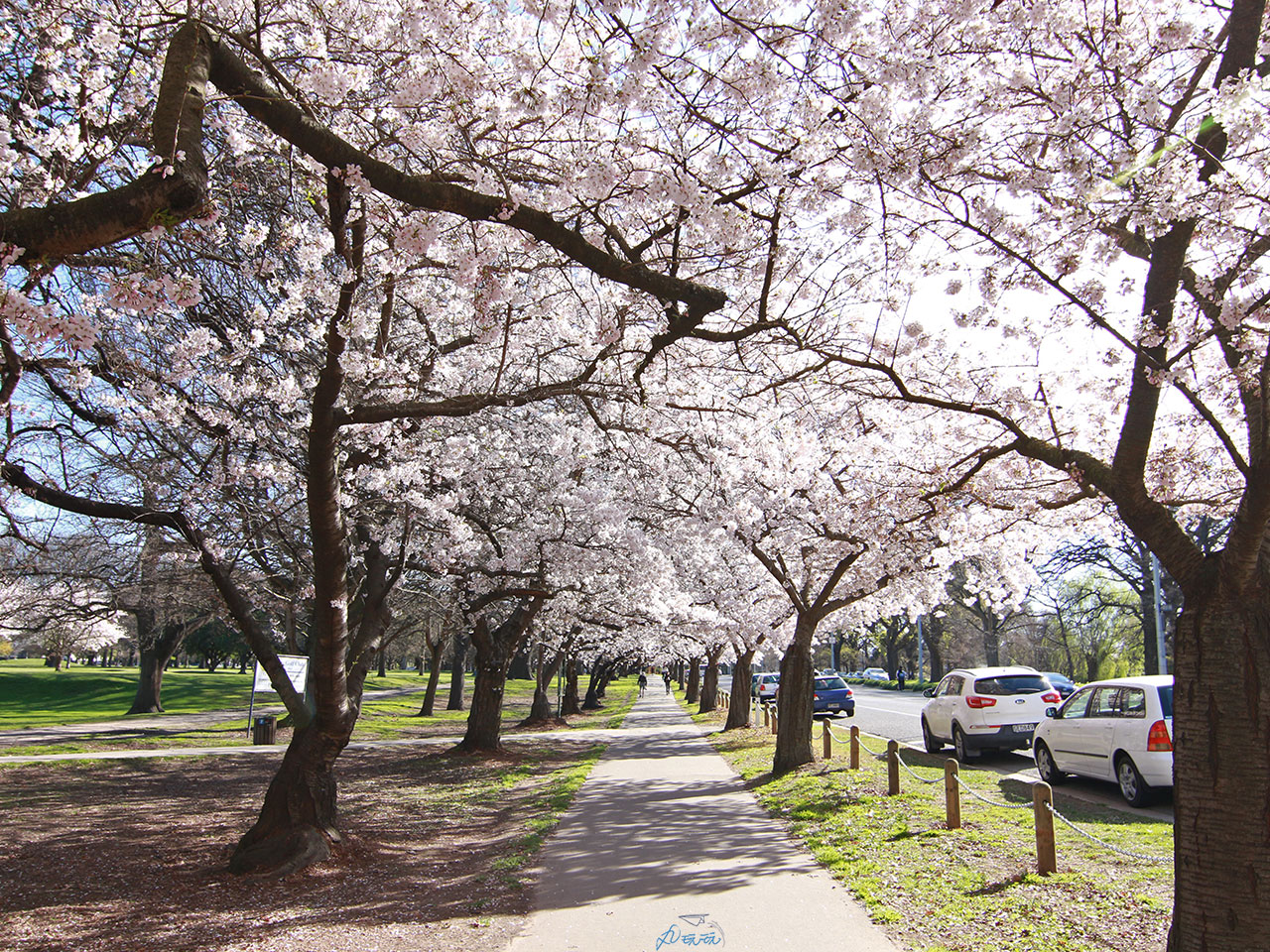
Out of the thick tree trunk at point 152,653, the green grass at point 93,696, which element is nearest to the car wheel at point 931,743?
the thick tree trunk at point 152,653

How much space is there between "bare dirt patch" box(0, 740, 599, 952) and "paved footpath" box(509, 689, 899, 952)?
478 millimetres

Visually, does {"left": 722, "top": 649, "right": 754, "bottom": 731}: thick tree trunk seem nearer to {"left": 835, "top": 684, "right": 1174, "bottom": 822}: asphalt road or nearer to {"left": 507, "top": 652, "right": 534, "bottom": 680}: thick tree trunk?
{"left": 835, "top": 684, "right": 1174, "bottom": 822}: asphalt road

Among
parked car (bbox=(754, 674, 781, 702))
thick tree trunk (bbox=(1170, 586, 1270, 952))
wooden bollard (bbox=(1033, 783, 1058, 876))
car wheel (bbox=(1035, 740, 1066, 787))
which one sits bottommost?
parked car (bbox=(754, 674, 781, 702))

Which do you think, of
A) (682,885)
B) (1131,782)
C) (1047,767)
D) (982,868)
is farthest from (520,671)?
(982,868)

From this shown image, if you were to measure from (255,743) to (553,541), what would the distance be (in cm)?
1203

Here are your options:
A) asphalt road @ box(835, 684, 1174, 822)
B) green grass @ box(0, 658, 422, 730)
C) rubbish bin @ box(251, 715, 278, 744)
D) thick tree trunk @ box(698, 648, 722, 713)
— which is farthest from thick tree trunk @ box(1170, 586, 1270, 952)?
green grass @ box(0, 658, 422, 730)

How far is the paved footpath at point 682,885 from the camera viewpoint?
5.48 metres

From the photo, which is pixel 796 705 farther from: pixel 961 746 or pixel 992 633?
pixel 992 633

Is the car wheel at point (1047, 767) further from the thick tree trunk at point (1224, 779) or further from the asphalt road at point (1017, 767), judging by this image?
the thick tree trunk at point (1224, 779)

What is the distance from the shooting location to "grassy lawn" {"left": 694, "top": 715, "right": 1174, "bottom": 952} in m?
5.51

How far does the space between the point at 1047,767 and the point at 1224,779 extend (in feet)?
28.5

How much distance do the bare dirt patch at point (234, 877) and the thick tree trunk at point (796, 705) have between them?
12.8 feet

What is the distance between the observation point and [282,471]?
10125mm

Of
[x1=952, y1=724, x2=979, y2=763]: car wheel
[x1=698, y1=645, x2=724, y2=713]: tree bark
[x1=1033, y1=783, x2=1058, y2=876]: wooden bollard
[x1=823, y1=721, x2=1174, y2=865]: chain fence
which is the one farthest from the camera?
[x1=698, y1=645, x2=724, y2=713]: tree bark
